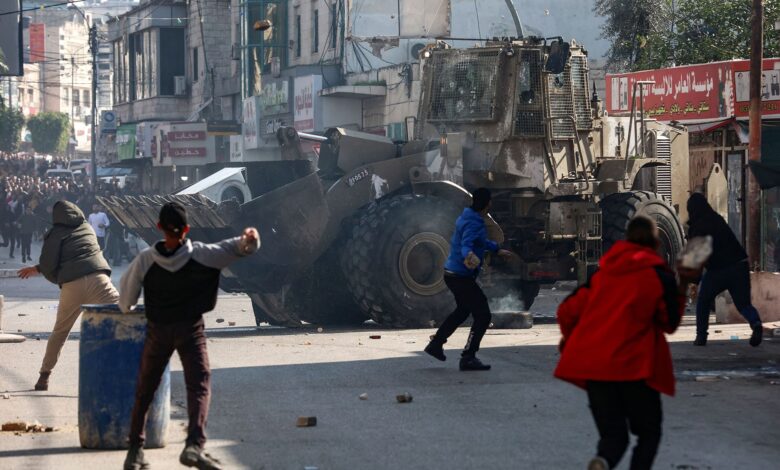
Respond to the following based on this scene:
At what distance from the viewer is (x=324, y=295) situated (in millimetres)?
18172

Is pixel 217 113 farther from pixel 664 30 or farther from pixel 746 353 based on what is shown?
pixel 746 353

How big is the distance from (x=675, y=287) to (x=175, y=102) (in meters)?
51.5

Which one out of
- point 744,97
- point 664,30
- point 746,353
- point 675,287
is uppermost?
point 664,30

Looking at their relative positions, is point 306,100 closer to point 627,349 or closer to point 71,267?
point 71,267

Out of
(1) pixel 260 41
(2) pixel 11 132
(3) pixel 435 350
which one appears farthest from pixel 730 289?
(2) pixel 11 132

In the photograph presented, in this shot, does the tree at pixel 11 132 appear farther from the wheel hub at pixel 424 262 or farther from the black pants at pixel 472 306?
the black pants at pixel 472 306

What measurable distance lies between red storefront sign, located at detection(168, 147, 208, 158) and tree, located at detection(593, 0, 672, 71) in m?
18.8

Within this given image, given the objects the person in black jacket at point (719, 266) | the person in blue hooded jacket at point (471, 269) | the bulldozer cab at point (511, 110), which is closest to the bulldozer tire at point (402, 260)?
the bulldozer cab at point (511, 110)

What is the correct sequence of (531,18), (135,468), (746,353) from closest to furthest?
1. (135,468)
2. (746,353)
3. (531,18)

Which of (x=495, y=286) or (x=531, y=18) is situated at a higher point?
(x=531, y=18)

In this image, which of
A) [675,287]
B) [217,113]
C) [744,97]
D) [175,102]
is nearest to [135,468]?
[675,287]

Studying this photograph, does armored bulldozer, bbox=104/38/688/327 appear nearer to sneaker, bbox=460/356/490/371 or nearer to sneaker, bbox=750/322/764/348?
sneaker, bbox=750/322/764/348

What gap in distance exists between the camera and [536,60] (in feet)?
58.7

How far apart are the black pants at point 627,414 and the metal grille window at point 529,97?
11.4 m
